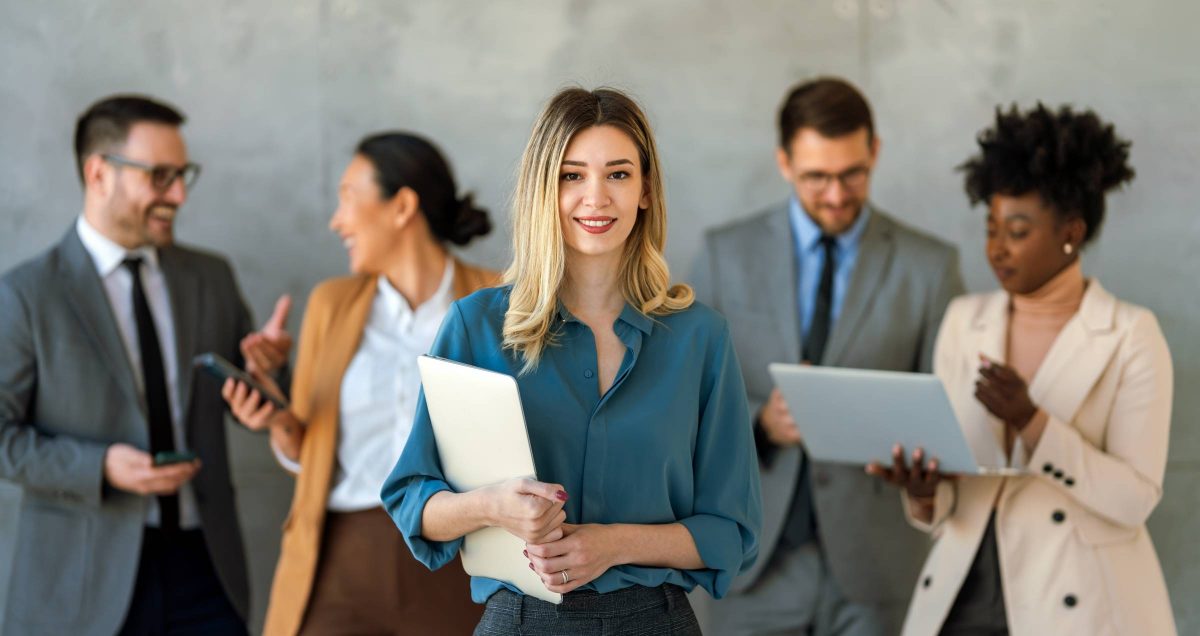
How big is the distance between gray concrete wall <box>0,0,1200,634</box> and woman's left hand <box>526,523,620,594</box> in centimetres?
281

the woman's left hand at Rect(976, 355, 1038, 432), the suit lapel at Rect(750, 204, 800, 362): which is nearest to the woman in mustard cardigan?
the suit lapel at Rect(750, 204, 800, 362)

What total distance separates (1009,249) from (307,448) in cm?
187

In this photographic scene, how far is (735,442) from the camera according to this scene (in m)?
2.18

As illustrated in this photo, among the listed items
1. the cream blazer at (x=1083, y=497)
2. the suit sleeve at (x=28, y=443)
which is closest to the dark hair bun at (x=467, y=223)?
the suit sleeve at (x=28, y=443)

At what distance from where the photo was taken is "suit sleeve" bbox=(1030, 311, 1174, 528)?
3141 millimetres

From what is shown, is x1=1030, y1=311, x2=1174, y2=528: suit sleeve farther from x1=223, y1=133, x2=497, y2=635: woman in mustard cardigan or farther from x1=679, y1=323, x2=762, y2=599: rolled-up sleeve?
x1=223, y1=133, x2=497, y2=635: woman in mustard cardigan

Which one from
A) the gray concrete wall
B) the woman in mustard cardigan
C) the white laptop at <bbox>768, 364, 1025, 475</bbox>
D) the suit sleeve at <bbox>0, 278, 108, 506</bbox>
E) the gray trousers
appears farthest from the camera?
the gray concrete wall

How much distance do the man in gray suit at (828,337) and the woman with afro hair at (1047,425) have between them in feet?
1.13

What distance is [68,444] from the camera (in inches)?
141

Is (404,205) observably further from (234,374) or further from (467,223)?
(234,374)

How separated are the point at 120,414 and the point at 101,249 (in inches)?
19.6

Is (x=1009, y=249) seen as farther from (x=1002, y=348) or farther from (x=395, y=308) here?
(x=395, y=308)

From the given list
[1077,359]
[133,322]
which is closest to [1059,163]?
[1077,359]

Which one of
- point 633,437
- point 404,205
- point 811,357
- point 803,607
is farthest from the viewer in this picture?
point 811,357
